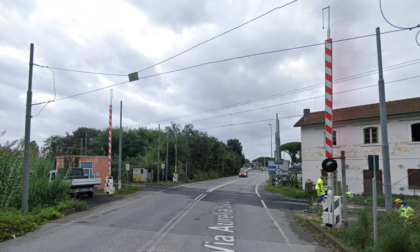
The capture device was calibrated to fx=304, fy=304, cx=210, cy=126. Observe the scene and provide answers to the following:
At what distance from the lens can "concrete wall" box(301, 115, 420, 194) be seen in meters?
21.2

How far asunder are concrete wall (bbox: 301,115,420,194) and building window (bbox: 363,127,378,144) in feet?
0.98

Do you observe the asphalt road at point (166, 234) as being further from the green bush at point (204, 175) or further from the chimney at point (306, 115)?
the green bush at point (204, 175)

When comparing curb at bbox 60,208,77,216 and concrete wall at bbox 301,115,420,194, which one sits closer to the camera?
curb at bbox 60,208,77,216

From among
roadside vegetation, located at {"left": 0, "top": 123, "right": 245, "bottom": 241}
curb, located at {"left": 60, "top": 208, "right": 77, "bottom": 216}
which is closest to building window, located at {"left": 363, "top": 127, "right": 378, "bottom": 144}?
roadside vegetation, located at {"left": 0, "top": 123, "right": 245, "bottom": 241}

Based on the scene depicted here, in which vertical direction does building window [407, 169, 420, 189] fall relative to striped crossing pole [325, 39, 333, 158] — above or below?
below

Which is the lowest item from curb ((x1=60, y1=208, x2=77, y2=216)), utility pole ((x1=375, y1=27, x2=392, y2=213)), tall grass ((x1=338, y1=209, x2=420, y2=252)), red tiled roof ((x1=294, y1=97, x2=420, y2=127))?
curb ((x1=60, y1=208, x2=77, y2=216))

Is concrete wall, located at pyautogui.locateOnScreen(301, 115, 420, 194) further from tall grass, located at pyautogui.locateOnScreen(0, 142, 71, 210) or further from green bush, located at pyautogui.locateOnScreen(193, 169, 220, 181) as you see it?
green bush, located at pyautogui.locateOnScreen(193, 169, 220, 181)

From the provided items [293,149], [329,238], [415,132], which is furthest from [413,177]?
[293,149]

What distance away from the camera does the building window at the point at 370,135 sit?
2284 centimetres

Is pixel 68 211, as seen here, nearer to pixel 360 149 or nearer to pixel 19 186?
pixel 19 186

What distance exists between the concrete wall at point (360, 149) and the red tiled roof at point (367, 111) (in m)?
0.44

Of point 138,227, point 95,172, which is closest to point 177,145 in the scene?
point 95,172

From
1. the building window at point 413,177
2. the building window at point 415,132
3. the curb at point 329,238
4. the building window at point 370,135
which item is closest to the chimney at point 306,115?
the building window at point 370,135

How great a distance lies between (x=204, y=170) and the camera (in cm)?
5378
